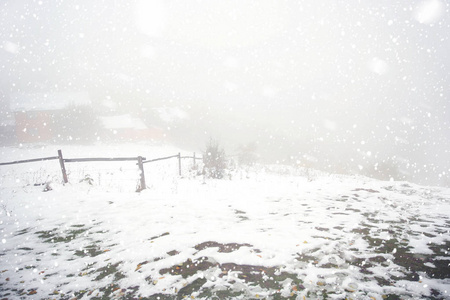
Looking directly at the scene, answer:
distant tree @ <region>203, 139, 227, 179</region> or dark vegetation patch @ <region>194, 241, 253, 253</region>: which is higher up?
distant tree @ <region>203, 139, 227, 179</region>

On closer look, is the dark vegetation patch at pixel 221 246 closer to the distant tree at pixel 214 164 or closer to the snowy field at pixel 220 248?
the snowy field at pixel 220 248

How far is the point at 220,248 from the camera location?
4.16 m

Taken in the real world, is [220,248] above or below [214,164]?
below

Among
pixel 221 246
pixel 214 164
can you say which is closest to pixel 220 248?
pixel 221 246

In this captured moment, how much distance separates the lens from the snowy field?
10.1 feet

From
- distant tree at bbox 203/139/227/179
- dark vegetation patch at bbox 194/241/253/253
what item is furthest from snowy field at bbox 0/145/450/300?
distant tree at bbox 203/139/227/179

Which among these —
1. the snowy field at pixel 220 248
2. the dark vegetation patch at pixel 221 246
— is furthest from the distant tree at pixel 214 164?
the dark vegetation patch at pixel 221 246

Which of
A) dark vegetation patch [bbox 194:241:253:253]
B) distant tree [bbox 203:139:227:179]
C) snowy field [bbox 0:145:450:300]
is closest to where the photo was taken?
snowy field [bbox 0:145:450:300]

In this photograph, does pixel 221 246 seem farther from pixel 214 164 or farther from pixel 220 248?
pixel 214 164

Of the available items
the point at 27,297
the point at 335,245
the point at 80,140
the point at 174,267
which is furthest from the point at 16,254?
the point at 80,140

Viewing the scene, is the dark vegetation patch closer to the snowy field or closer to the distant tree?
the snowy field

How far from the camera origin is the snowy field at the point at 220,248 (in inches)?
121

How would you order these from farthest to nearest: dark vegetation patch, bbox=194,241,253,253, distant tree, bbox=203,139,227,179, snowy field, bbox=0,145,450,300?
distant tree, bbox=203,139,227,179, dark vegetation patch, bbox=194,241,253,253, snowy field, bbox=0,145,450,300

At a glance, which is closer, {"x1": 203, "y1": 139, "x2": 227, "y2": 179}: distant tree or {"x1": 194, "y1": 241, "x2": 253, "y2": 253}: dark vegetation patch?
{"x1": 194, "y1": 241, "x2": 253, "y2": 253}: dark vegetation patch
